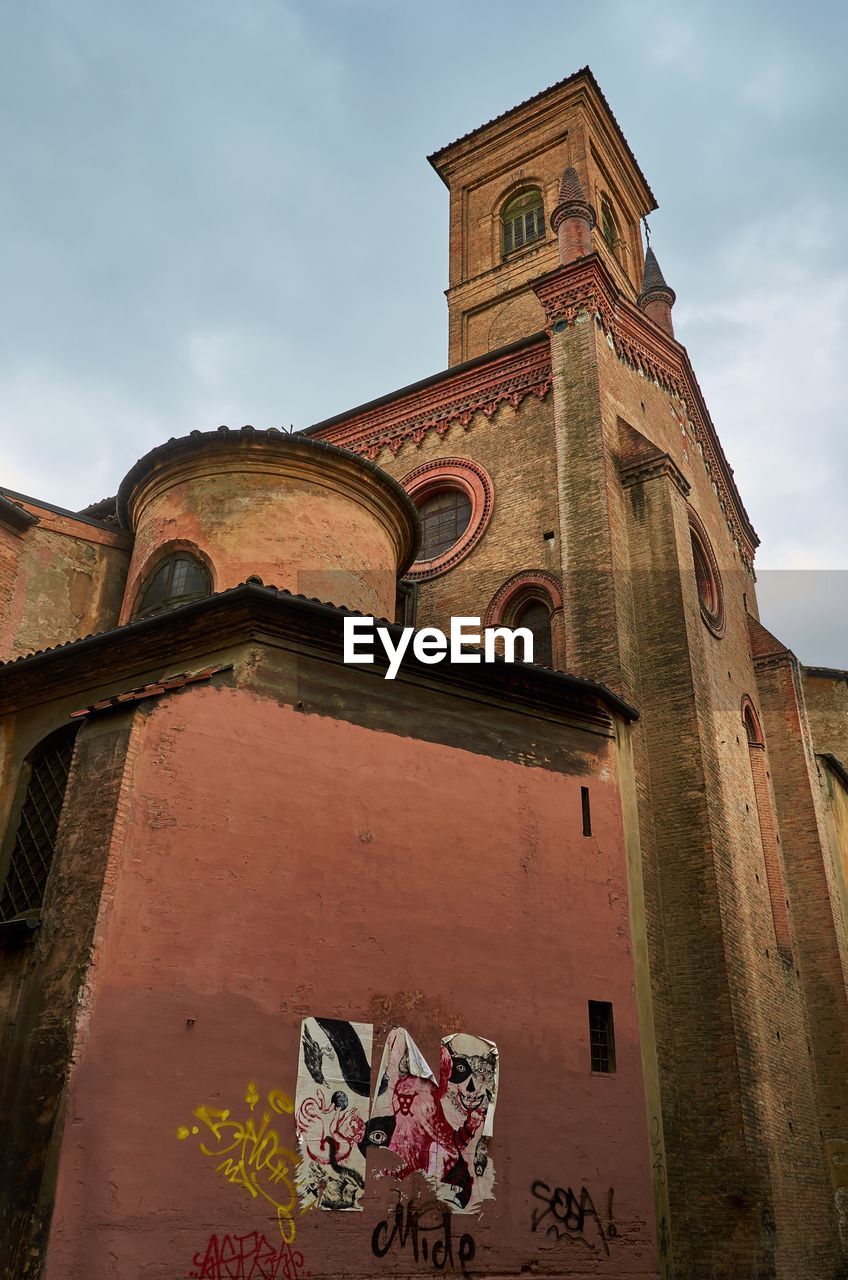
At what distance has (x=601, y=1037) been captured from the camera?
954 cm

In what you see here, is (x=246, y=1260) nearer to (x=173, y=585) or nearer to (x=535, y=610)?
(x=173, y=585)

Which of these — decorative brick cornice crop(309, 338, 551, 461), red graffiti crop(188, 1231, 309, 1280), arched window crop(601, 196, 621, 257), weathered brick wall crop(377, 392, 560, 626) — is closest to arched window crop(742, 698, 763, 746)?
weathered brick wall crop(377, 392, 560, 626)

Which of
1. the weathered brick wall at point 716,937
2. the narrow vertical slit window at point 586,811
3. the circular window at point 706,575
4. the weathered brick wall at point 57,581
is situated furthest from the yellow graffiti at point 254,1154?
the circular window at point 706,575

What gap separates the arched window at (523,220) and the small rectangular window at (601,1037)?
17.3 metres

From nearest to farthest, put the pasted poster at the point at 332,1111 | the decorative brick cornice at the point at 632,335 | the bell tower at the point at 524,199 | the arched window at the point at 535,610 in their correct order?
the pasted poster at the point at 332,1111, the arched window at the point at 535,610, the decorative brick cornice at the point at 632,335, the bell tower at the point at 524,199

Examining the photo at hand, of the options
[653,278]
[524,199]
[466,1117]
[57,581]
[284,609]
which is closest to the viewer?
[466,1117]

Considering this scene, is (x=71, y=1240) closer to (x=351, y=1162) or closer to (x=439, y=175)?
(x=351, y=1162)

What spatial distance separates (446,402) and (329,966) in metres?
10.9

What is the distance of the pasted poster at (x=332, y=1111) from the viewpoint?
7.57m

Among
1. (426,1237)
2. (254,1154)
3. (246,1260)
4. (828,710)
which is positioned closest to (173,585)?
(254,1154)

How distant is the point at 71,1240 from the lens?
6531 millimetres

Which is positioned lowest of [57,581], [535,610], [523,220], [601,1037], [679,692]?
[601,1037]

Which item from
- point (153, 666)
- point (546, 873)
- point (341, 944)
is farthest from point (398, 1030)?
→ point (153, 666)

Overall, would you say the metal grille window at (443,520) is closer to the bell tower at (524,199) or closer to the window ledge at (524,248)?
the bell tower at (524,199)
